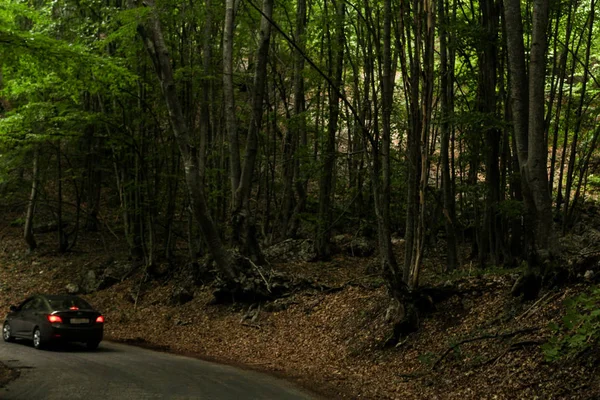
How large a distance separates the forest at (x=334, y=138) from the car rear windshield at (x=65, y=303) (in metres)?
3.56

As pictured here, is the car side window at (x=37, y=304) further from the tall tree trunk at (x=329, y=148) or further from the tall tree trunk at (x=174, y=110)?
the tall tree trunk at (x=329, y=148)

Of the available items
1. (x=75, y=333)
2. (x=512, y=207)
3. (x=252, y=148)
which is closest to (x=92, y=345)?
(x=75, y=333)

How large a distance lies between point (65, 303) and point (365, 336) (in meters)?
7.22

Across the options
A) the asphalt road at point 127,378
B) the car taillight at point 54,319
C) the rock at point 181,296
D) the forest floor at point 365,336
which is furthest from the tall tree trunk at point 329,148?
the car taillight at point 54,319

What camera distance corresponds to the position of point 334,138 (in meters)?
18.6

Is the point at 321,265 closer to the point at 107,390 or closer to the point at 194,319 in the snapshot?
the point at 194,319

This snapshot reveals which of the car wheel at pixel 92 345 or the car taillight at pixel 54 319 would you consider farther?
the car wheel at pixel 92 345

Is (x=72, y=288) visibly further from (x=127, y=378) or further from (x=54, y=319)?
(x=127, y=378)

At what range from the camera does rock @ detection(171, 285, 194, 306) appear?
704 inches

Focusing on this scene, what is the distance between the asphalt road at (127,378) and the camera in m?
8.07

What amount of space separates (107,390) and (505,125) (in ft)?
28.7

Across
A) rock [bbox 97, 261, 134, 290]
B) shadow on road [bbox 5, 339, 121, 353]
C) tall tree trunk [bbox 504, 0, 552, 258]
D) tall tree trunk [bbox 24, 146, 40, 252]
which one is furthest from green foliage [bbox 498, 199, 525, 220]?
tall tree trunk [bbox 24, 146, 40, 252]

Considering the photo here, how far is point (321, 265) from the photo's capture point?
61.9 ft

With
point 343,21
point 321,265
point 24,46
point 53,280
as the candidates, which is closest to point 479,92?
point 343,21
